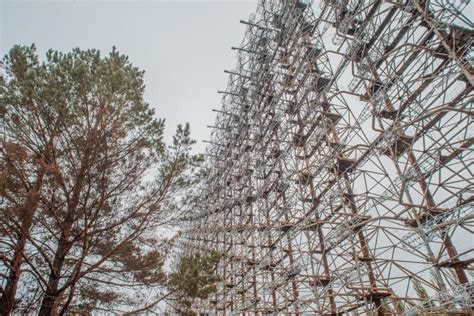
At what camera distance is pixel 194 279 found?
6.32 m

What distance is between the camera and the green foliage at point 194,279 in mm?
6305

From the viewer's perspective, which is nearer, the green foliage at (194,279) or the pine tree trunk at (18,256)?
the pine tree trunk at (18,256)

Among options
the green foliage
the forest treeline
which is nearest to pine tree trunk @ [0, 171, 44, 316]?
the forest treeline

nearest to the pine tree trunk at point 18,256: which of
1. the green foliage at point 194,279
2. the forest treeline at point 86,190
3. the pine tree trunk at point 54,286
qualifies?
the forest treeline at point 86,190

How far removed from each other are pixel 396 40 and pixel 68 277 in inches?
413

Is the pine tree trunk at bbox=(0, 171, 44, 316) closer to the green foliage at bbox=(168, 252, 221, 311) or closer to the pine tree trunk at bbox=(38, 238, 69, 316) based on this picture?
the pine tree trunk at bbox=(38, 238, 69, 316)

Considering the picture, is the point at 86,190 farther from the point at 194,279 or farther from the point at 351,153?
the point at 351,153

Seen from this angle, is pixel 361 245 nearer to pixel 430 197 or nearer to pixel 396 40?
pixel 430 197

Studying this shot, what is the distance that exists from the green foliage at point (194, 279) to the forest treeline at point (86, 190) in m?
0.02

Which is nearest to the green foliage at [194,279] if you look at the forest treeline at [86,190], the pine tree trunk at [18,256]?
the forest treeline at [86,190]

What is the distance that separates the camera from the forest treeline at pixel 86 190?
6188 millimetres

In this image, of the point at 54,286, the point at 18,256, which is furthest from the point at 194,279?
the point at 18,256

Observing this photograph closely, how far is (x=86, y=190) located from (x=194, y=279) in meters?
3.04

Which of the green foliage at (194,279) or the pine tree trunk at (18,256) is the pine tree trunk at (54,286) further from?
the green foliage at (194,279)
